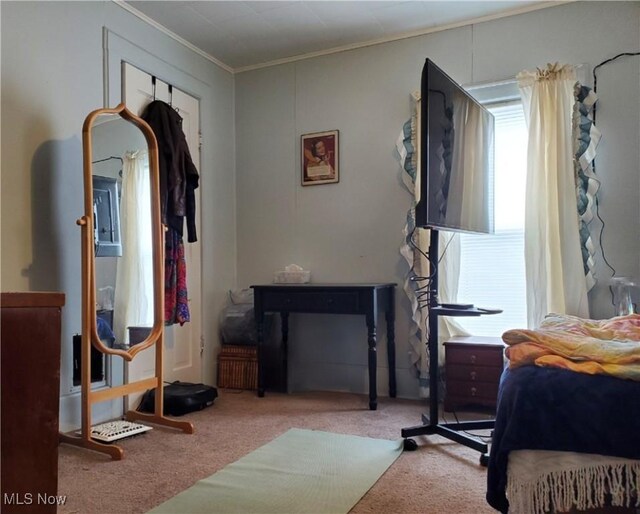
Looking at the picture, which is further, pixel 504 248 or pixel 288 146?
pixel 288 146

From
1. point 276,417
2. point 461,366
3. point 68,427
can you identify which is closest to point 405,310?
point 461,366

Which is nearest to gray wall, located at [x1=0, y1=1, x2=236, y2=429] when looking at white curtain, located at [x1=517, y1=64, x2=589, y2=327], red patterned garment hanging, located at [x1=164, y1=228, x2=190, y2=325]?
red patterned garment hanging, located at [x1=164, y1=228, x2=190, y2=325]

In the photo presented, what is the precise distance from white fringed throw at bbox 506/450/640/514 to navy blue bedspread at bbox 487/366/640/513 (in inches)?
1.0

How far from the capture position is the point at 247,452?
230 centimetres

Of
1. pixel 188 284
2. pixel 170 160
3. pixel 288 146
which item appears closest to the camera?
pixel 170 160

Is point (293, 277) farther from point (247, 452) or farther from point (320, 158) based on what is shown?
point (247, 452)

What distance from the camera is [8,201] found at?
239 centimetres

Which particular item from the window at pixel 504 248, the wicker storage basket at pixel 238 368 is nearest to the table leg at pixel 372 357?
the window at pixel 504 248

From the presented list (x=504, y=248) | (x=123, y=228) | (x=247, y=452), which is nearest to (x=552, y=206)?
(x=504, y=248)

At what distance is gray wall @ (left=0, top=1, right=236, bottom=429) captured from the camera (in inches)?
95.0

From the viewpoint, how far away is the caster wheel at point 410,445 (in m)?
2.31

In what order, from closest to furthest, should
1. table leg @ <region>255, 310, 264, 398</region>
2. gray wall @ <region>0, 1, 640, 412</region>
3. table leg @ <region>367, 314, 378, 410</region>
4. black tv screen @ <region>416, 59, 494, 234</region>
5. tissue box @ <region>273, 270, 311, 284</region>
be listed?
1. black tv screen @ <region>416, 59, 494, 234</region>
2. gray wall @ <region>0, 1, 640, 412</region>
3. table leg @ <region>367, 314, 378, 410</region>
4. table leg @ <region>255, 310, 264, 398</region>
5. tissue box @ <region>273, 270, 311, 284</region>

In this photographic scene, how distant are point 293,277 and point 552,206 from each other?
1.80 m

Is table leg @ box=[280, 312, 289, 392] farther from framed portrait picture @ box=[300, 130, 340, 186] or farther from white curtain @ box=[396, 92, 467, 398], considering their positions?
framed portrait picture @ box=[300, 130, 340, 186]
